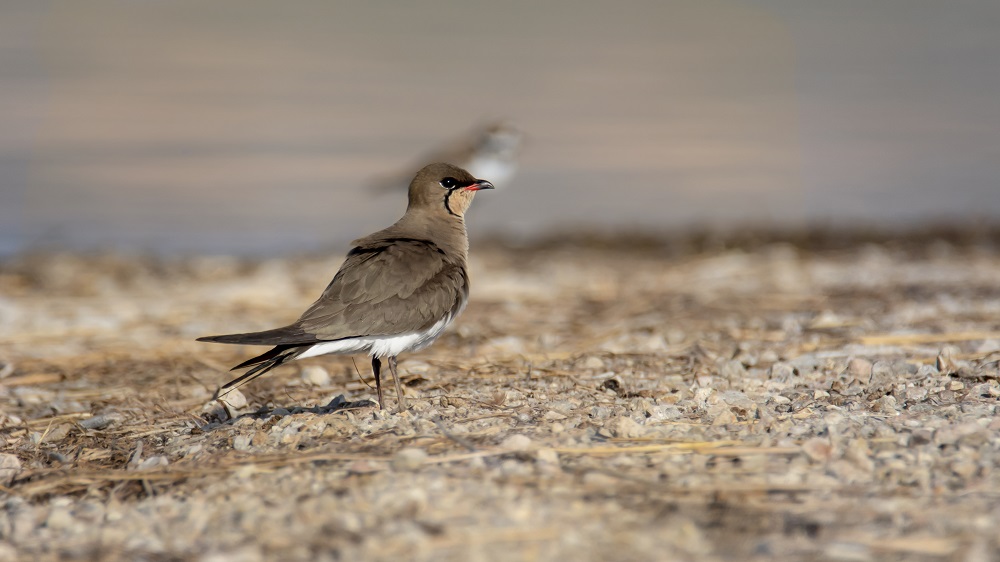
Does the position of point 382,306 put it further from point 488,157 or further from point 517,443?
point 488,157

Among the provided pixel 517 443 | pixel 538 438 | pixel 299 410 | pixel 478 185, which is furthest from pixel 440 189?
pixel 517 443

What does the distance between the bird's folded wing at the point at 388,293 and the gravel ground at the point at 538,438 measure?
0.34 metres

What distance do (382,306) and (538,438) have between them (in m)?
1.22

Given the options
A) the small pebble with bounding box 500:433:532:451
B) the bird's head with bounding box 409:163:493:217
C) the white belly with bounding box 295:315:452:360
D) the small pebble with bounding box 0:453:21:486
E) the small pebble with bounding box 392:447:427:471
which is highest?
the bird's head with bounding box 409:163:493:217

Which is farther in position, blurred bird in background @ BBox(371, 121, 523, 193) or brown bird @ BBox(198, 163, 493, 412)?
blurred bird in background @ BBox(371, 121, 523, 193)

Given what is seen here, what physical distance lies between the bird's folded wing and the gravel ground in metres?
0.34

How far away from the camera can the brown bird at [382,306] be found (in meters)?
4.05

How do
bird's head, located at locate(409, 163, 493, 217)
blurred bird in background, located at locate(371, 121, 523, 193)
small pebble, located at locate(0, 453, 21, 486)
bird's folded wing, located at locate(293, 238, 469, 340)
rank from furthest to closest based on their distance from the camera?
blurred bird in background, located at locate(371, 121, 523, 193), bird's head, located at locate(409, 163, 493, 217), bird's folded wing, located at locate(293, 238, 469, 340), small pebble, located at locate(0, 453, 21, 486)

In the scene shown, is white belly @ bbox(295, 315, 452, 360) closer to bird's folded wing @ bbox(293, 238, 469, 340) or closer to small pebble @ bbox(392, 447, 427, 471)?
bird's folded wing @ bbox(293, 238, 469, 340)

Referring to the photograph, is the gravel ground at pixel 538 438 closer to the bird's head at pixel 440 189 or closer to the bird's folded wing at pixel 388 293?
the bird's folded wing at pixel 388 293

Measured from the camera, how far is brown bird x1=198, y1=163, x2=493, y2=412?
4.05 m

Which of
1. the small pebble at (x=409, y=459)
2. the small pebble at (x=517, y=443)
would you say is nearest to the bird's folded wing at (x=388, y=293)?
the small pebble at (x=409, y=459)

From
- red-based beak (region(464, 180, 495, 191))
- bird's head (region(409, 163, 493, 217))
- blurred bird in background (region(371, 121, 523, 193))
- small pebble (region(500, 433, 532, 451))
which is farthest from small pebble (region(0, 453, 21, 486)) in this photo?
blurred bird in background (region(371, 121, 523, 193))

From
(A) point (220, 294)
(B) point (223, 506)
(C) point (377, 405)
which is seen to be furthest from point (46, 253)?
(B) point (223, 506)
